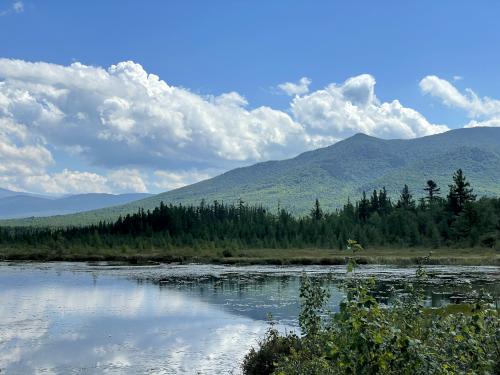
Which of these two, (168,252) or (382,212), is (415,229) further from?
(168,252)

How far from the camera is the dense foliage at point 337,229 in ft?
417

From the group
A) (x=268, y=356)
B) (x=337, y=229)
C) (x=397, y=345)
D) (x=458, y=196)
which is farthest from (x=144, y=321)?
(x=337, y=229)

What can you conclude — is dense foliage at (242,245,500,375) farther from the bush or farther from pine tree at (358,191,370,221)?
pine tree at (358,191,370,221)

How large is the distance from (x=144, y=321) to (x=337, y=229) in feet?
399

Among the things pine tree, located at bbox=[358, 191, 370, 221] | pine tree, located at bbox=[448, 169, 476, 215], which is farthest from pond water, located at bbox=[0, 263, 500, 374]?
pine tree, located at bbox=[358, 191, 370, 221]

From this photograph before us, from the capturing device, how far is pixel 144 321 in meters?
39.1

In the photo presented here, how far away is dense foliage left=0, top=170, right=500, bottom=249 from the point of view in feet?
417

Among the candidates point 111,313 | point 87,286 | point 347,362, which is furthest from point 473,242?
point 347,362

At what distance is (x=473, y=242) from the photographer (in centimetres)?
12188

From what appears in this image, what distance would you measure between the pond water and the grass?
3766cm

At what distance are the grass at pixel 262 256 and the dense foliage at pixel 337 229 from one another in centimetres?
711

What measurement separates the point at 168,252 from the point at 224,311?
96.8 meters

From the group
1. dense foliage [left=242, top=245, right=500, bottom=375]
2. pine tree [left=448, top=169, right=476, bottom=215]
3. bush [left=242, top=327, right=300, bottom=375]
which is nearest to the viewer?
dense foliage [left=242, top=245, right=500, bottom=375]

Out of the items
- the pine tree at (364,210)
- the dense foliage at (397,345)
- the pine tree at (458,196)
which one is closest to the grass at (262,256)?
the pine tree at (458,196)
